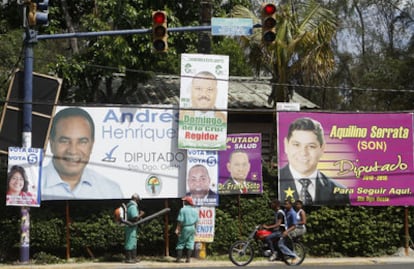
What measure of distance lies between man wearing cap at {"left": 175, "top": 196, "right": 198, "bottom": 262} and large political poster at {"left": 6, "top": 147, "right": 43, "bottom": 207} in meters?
3.62

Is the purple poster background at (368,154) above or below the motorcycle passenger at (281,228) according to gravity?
above

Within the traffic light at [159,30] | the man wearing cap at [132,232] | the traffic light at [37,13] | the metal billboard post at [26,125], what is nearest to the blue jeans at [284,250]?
the man wearing cap at [132,232]

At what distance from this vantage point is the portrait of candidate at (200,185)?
1761 centimetres

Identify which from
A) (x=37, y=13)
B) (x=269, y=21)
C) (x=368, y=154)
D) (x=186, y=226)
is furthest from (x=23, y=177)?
(x=368, y=154)

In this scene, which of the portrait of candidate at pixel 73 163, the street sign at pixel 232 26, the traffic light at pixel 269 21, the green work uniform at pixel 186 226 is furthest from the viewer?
the portrait of candidate at pixel 73 163

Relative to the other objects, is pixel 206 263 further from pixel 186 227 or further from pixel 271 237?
pixel 271 237

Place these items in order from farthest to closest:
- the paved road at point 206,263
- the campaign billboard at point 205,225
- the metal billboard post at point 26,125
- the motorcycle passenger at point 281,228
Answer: the campaign billboard at point 205,225 < the motorcycle passenger at point 281,228 < the metal billboard post at point 26,125 < the paved road at point 206,263

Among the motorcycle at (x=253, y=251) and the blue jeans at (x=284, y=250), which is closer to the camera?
the motorcycle at (x=253, y=251)

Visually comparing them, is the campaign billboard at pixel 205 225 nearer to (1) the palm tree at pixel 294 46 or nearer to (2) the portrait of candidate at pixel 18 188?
(2) the portrait of candidate at pixel 18 188

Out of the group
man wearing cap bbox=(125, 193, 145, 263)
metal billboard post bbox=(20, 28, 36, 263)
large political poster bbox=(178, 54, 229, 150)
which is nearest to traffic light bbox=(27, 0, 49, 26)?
metal billboard post bbox=(20, 28, 36, 263)

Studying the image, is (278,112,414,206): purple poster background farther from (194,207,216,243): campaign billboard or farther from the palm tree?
(194,207,216,243): campaign billboard

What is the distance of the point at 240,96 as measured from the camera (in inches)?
1010

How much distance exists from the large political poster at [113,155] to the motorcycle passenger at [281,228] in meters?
2.69

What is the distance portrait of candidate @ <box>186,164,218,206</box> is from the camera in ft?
57.8
